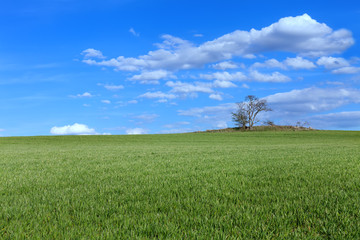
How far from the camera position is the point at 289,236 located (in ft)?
12.4

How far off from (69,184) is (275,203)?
5.18 metres

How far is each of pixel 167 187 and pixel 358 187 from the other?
424cm

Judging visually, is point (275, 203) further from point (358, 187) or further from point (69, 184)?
point (69, 184)

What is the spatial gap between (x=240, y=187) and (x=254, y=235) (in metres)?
2.44

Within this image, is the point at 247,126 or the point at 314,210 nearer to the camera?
the point at 314,210

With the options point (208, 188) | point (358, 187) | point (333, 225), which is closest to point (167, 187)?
point (208, 188)

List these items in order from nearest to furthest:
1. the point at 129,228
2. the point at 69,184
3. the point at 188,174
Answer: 1. the point at 129,228
2. the point at 69,184
3. the point at 188,174

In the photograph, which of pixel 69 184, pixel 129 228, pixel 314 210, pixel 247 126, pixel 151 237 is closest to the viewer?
pixel 151 237

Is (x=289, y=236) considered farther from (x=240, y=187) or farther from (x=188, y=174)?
(x=188, y=174)

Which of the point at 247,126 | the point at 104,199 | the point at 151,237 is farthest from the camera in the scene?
the point at 247,126

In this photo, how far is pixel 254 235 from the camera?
12.4 ft

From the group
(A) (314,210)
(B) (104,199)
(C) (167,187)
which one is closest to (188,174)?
(C) (167,187)

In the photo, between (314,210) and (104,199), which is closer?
(314,210)

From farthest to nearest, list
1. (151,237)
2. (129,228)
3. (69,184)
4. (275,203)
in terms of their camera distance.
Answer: (69,184)
(275,203)
(129,228)
(151,237)
